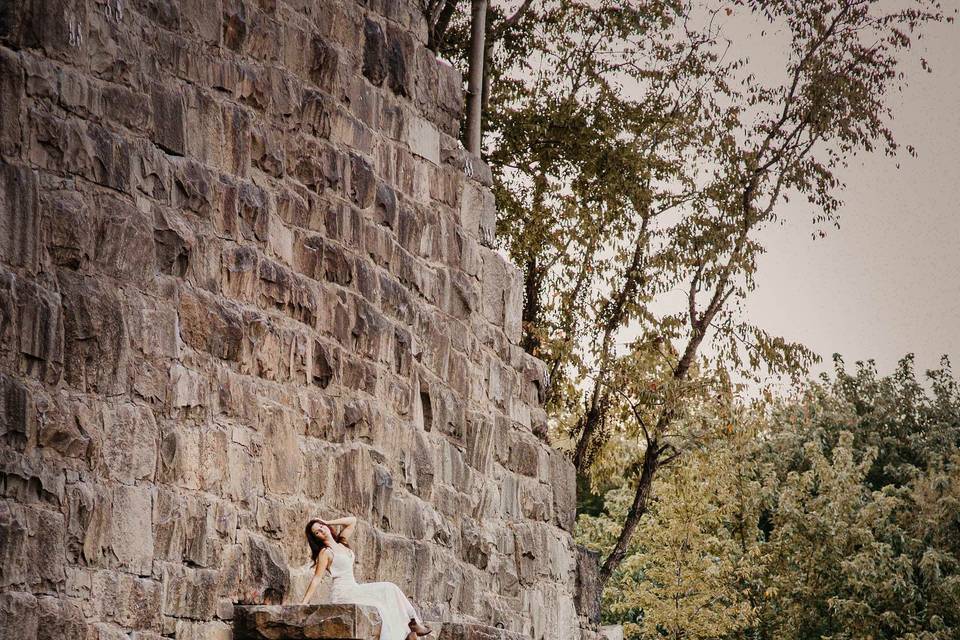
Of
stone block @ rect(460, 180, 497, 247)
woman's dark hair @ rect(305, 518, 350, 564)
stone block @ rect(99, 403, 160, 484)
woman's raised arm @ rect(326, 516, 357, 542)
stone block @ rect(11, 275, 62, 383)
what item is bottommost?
woman's dark hair @ rect(305, 518, 350, 564)

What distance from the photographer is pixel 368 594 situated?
902cm

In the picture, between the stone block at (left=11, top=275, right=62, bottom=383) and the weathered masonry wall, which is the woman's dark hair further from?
the stone block at (left=11, top=275, right=62, bottom=383)

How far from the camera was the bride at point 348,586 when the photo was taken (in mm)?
8805

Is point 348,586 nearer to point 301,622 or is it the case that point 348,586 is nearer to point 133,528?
point 301,622

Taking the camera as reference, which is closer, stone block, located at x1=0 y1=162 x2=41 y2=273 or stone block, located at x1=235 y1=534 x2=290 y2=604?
stone block, located at x1=0 y1=162 x2=41 y2=273

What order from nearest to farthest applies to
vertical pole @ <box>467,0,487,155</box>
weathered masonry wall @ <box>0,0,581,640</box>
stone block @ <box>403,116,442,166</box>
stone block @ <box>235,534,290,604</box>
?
weathered masonry wall @ <box>0,0,581,640</box>
stone block @ <box>235,534,290,604</box>
stone block @ <box>403,116,442,166</box>
vertical pole @ <box>467,0,487,155</box>

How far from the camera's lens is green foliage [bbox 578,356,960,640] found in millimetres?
27828

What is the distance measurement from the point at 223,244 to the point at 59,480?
6.53ft

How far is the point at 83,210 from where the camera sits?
7457 mm

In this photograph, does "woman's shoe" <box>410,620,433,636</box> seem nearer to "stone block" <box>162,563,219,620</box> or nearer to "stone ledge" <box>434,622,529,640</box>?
"stone ledge" <box>434,622,529,640</box>

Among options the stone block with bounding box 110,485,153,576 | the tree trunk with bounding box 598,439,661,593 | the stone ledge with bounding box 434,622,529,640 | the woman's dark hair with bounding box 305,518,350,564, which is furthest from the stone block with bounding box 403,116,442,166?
the tree trunk with bounding box 598,439,661,593

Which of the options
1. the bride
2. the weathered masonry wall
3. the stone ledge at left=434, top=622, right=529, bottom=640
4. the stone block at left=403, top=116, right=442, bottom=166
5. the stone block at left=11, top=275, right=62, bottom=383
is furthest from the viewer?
the stone block at left=403, top=116, right=442, bottom=166

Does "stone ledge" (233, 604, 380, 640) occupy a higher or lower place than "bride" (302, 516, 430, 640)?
lower

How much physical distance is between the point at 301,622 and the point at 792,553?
23.1m
